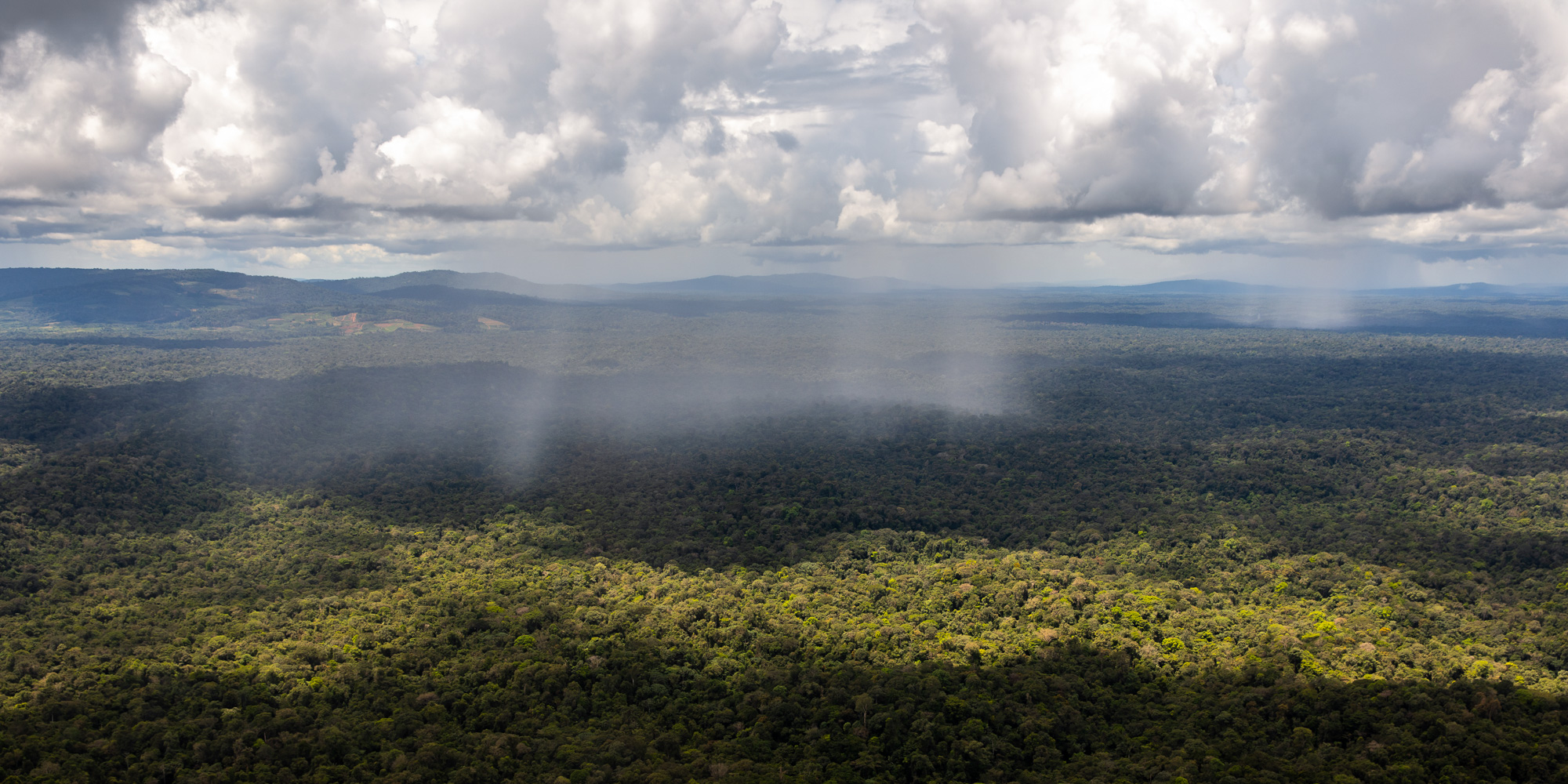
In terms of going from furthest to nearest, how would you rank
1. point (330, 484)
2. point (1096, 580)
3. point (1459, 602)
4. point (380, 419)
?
point (380, 419) < point (330, 484) < point (1096, 580) < point (1459, 602)

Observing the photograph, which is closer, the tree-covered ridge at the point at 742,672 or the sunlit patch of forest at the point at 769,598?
the tree-covered ridge at the point at 742,672

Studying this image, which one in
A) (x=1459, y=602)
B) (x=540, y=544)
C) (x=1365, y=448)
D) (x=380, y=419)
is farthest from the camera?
(x=380, y=419)

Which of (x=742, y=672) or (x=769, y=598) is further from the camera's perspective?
(x=769, y=598)

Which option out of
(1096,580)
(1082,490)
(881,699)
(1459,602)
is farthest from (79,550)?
(1459,602)

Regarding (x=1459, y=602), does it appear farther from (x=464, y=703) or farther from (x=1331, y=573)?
(x=464, y=703)
